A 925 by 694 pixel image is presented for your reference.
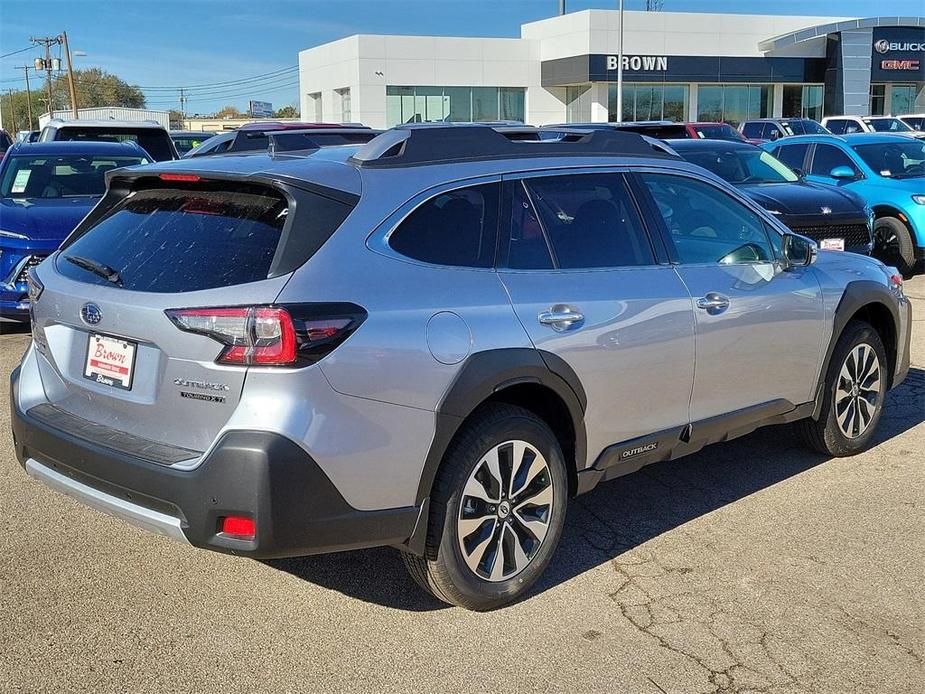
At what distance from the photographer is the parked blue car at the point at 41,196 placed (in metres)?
8.49

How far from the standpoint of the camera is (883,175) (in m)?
13.0

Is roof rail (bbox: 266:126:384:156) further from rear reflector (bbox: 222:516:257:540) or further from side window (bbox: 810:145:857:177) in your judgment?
rear reflector (bbox: 222:516:257:540)

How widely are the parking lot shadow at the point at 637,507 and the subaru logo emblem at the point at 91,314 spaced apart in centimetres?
134

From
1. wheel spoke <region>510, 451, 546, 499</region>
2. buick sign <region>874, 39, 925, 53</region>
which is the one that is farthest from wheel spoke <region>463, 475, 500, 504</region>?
buick sign <region>874, 39, 925, 53</region>

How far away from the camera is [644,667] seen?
3496 mm

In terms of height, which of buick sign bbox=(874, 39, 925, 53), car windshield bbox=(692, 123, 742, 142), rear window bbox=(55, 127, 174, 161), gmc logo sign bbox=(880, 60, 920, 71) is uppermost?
buick sign bbox=(874, 39, 925, 53)

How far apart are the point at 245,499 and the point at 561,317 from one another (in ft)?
4.75

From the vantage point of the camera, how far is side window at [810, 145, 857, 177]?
13.4 meters

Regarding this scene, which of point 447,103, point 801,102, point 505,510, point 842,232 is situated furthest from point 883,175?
point 801,102

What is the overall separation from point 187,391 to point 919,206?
11367mm

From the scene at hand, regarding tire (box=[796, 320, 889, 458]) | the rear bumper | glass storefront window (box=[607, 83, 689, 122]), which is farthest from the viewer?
glass storefront window (box=[607, 83, 689, 122])

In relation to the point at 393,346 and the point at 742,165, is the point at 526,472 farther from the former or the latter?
the point at 742,165

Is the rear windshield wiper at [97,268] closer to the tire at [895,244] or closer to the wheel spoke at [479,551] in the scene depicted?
the wheel spoke at [479,551]

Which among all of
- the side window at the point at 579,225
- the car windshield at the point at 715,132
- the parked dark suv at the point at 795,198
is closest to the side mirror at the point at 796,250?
the side window at the point at 579,225
